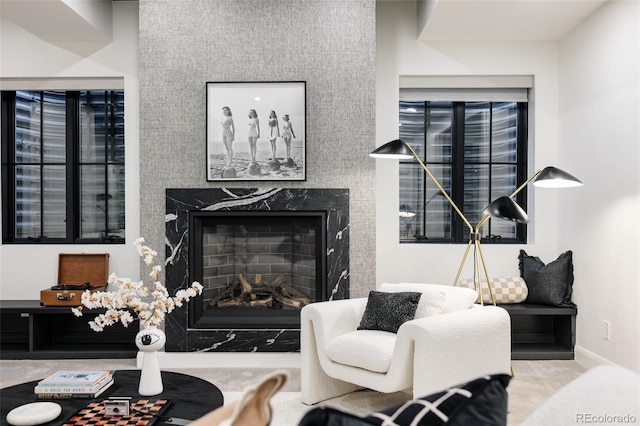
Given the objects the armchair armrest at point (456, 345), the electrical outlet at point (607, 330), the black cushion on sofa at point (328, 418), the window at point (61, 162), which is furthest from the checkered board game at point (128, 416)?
the electrical outlet at point (607, 330)

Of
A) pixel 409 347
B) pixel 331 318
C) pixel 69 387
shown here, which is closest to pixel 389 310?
pixel 331 318

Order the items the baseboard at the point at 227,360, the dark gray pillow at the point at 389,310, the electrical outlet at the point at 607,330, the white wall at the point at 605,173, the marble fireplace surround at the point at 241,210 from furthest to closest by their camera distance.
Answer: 1. the marble fireplace surround at the point at 241,210
2. the baseboard at the point at 227,360
3. the electrical outlet at the point at 607,330
4. the white wall at the point at 605,173
5. the dark gray pillow at the point at 389,310

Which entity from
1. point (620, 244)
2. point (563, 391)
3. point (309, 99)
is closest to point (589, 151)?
point (620, 244)

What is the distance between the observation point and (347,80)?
4.29 meters

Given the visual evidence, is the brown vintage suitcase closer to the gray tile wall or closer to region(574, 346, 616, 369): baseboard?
the gray tile wall

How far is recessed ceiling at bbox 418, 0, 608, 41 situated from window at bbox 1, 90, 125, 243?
280 centimetres

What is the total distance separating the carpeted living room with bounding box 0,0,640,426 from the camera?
3.62m

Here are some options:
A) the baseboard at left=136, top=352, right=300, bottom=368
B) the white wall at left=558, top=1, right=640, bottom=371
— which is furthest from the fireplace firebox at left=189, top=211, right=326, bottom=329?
the white wall at left=558, top=1, right=640, bottom=371

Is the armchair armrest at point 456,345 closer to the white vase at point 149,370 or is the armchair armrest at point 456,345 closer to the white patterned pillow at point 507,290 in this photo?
the white vase at point 149,370

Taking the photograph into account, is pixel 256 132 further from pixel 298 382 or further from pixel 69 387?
pixel 69 387

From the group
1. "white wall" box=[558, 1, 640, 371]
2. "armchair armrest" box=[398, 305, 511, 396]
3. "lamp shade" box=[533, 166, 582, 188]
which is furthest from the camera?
"white wall" box=[558, 1, 640, 371]

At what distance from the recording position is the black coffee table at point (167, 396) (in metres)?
2.20

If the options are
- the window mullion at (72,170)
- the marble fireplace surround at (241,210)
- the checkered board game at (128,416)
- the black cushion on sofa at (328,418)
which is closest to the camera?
the black cushion on sofa at (328,418)

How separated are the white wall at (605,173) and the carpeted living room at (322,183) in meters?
0.02
